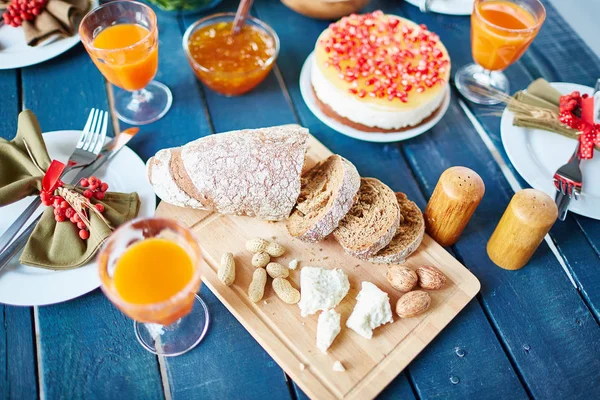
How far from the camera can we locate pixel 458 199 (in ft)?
4.38

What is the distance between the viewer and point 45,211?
4.48 ft

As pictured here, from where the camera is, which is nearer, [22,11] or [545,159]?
[545,159]

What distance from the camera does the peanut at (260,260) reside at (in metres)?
1.36

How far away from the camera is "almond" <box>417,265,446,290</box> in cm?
133

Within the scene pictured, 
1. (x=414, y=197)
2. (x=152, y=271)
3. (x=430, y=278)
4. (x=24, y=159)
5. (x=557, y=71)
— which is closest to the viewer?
(x=152, y=271)

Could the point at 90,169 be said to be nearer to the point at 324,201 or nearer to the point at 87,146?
the point at 87,146

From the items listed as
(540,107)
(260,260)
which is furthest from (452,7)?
(260,260)

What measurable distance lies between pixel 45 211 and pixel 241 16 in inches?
35.9

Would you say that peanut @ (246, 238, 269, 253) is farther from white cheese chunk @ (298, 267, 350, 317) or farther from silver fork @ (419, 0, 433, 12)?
silver fork @ (419, 0, 433, 12)

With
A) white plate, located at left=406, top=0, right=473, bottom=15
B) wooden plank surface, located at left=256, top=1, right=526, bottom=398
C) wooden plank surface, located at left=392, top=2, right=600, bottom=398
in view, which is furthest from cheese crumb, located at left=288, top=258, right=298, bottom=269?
white plate, located at left=406, top=0, right=473, bottom=15

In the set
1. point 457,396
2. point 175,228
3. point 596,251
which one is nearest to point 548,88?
point 596,251

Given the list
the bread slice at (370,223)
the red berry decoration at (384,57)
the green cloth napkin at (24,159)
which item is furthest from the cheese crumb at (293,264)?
the green cloth napkin at (24,159)

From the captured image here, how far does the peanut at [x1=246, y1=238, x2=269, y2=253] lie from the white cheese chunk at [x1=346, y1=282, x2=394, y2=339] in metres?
0.29

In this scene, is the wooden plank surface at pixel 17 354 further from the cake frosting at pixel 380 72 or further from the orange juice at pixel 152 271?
the cake frosting at pixel 380 72
